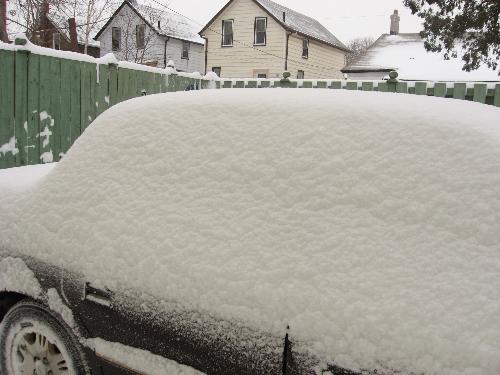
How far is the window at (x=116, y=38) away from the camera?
116 ft

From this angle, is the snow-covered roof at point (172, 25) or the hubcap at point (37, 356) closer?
the hubcap at point (37, 356)

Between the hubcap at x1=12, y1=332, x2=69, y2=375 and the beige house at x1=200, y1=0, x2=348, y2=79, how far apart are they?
2556cm

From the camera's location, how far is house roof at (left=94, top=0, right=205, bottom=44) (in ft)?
108

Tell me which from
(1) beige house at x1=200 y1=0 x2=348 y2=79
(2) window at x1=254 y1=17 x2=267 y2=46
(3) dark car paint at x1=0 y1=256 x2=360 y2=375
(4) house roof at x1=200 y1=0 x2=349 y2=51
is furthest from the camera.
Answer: (2) window at x1=254 y1=17 x2=267 y2=46

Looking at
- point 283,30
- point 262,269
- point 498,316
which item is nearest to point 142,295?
point 262,269

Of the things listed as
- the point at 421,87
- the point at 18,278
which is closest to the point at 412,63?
the point at 421,87

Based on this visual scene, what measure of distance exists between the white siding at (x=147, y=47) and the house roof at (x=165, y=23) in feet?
1.29

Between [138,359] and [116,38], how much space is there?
1449 inches

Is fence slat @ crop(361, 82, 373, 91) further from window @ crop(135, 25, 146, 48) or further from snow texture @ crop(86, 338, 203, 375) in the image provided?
window @ crop(135, 25, 146, 48)

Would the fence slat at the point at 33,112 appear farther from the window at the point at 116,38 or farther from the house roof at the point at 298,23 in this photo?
the window at the point at 116,38

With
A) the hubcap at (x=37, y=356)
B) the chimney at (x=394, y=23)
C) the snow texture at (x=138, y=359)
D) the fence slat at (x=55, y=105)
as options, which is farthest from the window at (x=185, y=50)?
the snow texture at (x=138, y=359)

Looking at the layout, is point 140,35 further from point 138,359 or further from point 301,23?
point 138,359

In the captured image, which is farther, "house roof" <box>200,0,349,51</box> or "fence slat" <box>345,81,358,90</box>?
"house roof" <box>200,0,349,51</box>

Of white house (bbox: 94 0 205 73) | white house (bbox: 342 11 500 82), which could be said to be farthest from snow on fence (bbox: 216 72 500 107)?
white house (bbox: 94 0 205 73)
